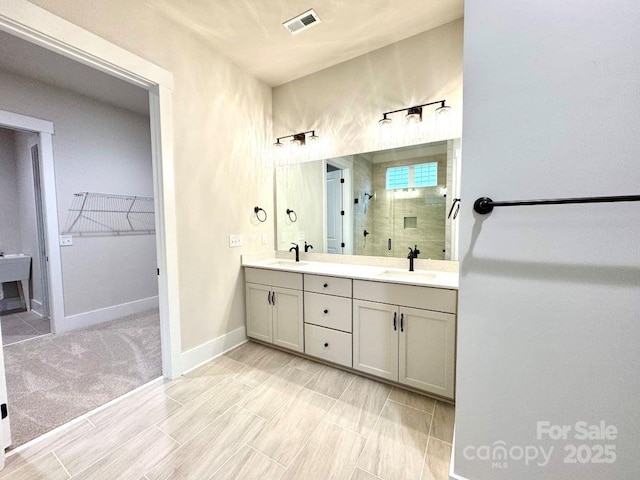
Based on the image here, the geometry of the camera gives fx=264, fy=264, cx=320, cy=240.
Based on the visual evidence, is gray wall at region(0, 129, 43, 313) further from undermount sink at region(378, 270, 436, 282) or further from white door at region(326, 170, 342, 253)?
undermount sink at region(378, 270, 436, 282)

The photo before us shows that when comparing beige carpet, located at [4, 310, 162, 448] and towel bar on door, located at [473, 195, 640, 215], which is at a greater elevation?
towel bar on door, located at [473, 195, 640, 215]

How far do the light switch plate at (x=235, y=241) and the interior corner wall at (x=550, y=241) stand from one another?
2065 mm

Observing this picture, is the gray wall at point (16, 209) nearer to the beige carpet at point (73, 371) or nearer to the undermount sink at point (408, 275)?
the beige carpet at point (73, 371)

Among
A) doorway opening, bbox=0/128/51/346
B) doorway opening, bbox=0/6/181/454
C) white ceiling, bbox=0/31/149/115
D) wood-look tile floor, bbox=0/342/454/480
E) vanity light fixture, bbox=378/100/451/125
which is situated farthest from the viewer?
doorway opening, bbox=0/128/51/346

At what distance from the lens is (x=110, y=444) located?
4.81 ft

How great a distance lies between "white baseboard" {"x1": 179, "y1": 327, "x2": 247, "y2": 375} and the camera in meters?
2.19

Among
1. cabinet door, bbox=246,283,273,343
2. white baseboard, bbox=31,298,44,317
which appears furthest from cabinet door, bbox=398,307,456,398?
white baseboard, bbox=31,298,44,317

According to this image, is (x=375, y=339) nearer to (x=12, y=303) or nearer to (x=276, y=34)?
(x=276, y=34)

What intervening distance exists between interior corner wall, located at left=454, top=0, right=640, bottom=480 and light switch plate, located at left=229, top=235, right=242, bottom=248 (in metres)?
2.06

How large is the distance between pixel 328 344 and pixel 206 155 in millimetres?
1929

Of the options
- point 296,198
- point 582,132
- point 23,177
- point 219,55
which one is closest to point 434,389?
point 582,132

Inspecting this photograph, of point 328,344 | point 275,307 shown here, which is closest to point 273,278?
point 275,307

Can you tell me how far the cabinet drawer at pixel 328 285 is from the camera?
2.10m

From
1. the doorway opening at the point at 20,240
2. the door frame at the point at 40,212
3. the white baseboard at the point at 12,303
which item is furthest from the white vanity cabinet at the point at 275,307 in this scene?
the white baseboard at the point at 12,303
